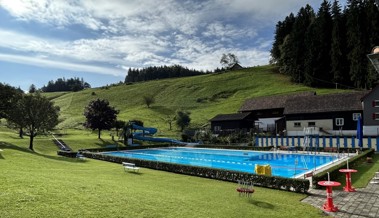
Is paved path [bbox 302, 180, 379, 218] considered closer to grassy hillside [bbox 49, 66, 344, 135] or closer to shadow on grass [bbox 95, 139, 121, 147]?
shadow on grass [bbox 95, 139, 121, 147]

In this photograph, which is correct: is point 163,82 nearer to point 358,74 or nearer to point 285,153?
point 358,74

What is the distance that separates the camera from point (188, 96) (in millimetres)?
92688

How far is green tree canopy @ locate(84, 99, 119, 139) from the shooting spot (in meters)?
49.2

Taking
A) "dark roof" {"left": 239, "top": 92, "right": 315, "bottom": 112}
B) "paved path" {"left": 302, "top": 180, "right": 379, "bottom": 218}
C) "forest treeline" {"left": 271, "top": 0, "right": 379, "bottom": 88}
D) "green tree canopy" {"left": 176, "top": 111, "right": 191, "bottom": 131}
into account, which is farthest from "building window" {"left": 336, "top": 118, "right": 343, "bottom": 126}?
"green tree canopy" {"left": 176, "top": 111, "right": 191, "bottom": 131}

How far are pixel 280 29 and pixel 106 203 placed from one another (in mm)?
94262

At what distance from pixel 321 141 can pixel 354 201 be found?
84.3ft

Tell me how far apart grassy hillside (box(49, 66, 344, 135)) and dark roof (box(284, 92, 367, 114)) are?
21861 millimetres

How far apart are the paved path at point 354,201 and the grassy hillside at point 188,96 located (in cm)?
4856

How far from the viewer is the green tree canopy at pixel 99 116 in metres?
49.2

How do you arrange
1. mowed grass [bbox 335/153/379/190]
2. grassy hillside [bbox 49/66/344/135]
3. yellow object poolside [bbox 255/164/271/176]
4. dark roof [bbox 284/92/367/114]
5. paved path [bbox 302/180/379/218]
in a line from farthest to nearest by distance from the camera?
grassy hillside [bbox 49/66/344/135]
dark roof [bbox 284/92/367/114]
yellow object poolside [bbox 255/164/271/176]
mowed grass [bbox 335/153/379/190]
paved path [bbox 302/180/379/218]

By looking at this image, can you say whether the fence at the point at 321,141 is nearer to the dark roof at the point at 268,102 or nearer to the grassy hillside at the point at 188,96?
the dark roof at the point at 268,102

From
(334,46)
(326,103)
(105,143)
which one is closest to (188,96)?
(334,46)

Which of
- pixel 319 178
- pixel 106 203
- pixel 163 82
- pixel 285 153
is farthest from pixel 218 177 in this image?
pixel 163 82

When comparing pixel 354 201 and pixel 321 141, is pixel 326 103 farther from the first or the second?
pixel 354 201
